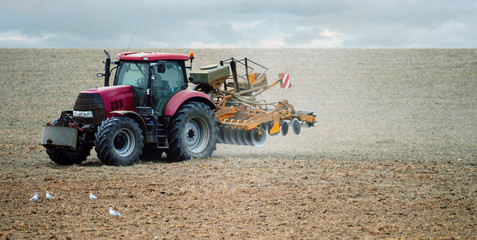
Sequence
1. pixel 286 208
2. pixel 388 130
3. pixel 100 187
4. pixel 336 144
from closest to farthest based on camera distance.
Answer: pixel 286 208 < pixel 100 187 < pixel 336 144 < pixel 388 130

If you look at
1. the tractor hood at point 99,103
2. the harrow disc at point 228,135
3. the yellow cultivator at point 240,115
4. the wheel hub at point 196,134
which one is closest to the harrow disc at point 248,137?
the yellow cultivator at point 240,115

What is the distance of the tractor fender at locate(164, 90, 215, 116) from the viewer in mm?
11977

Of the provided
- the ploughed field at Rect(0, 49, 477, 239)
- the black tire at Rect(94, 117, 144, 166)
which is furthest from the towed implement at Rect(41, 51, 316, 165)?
the ploughed field at Rect(0, 49, 477, 239)

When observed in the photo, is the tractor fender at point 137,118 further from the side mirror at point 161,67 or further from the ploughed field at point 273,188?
the side mirror at point 161,67

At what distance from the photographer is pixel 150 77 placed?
1189 centimetres

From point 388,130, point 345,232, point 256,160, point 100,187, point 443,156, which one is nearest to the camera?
point 345,232

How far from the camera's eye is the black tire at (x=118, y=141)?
10.8m

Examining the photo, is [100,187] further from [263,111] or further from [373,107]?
[373,107]

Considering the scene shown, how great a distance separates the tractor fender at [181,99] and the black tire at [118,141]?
0.97 m

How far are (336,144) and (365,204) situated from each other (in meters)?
9.25

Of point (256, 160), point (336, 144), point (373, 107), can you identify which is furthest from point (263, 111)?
point (373, 107)

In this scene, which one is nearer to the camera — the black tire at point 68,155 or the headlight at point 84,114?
the headlight at point 84,114

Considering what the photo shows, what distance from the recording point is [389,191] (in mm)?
9633

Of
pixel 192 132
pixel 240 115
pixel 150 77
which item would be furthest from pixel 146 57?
pixel 240 115
